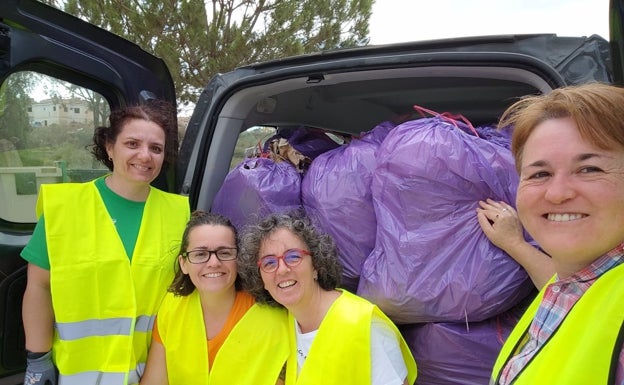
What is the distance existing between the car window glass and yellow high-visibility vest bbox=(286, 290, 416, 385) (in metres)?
1.33

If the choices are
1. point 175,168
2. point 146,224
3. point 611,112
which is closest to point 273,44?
point 175,168

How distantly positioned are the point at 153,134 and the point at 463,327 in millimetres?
1460

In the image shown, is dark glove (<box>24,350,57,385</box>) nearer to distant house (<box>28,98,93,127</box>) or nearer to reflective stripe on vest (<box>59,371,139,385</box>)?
reflective stripe on vest (<box>59,371,139,385</box>)

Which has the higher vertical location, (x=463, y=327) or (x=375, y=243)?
(x=375, y=243)

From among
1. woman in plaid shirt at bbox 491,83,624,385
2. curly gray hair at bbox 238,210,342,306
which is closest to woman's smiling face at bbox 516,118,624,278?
woman in plaid shirt at bbox 491,83,624,385

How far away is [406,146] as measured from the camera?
5.62 ft

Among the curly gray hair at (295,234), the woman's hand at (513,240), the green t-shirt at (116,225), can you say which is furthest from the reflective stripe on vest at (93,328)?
the woman's hand at (513,240)

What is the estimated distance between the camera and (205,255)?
6.13ft

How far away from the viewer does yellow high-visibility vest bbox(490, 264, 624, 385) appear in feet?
2.87

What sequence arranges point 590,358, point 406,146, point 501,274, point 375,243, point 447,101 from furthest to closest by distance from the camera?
point 447,101 < point 375,243 < point 406,146 < point 501,274 < point 590,358

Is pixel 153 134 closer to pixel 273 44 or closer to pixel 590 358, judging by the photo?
pixel 590 358

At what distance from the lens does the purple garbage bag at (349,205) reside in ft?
6.37

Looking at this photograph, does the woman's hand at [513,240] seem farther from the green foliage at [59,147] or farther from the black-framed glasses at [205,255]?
the green foliage at [59,147]

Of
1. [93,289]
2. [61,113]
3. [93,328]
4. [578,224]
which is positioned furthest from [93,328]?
[578,224]
